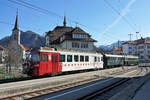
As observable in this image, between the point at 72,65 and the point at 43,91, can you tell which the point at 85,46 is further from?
the point at 43,91

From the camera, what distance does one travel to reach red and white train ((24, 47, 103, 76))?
599 inches

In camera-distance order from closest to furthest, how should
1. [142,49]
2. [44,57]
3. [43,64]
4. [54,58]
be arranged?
[43,64]
[44,57]
[54,58]
[142,49]

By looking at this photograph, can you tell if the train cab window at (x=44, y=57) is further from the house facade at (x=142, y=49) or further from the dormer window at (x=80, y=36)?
the house facade at (x=142, y=49)

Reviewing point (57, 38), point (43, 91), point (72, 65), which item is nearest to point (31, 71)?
point (43, 91)

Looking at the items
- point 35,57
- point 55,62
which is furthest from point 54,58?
point 35,57

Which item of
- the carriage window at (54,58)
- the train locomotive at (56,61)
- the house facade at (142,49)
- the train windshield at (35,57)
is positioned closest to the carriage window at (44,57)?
the train locomotive at (56,61)

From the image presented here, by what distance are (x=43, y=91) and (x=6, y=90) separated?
2.41 meters

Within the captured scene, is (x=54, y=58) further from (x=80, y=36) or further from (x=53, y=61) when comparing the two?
(x=80, y=36)

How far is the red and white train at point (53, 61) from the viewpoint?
599 inches

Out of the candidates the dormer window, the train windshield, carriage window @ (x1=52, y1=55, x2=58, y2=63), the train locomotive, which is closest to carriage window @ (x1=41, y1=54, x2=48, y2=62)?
the train locomotive

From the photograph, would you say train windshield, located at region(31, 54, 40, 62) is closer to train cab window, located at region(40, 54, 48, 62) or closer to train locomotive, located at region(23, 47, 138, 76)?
train locomotive, located at region(23, 47, 138, 76)

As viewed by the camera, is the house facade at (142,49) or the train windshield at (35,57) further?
the house facade at (142,49)

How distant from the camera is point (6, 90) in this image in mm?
9938

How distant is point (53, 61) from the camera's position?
16781 mm
